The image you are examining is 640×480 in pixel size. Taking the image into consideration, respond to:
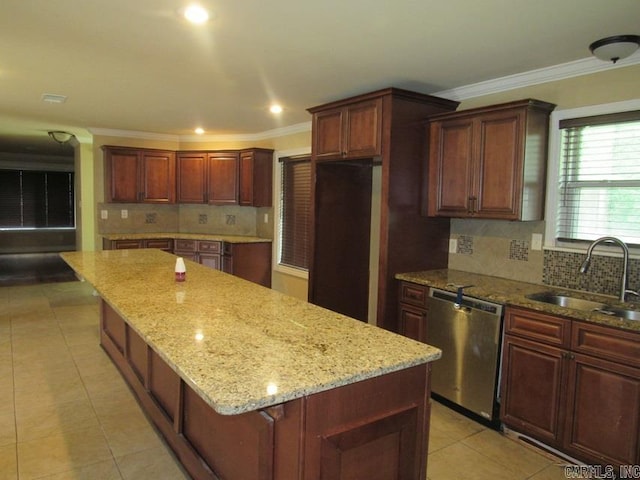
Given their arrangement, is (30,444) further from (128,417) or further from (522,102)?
(522,102)

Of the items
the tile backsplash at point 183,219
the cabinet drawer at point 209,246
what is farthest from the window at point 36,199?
the cabinet drawer at point 209,246

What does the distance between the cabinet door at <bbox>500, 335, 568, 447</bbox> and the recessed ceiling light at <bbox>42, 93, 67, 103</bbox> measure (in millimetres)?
4438

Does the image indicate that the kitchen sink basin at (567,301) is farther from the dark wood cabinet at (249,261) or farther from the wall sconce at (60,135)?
the wall sconce at (60,135)

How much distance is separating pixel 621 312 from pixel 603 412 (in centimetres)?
59

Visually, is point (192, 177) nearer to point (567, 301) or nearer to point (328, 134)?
point (328, 134)

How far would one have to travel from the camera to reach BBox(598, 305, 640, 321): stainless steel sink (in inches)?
96.3

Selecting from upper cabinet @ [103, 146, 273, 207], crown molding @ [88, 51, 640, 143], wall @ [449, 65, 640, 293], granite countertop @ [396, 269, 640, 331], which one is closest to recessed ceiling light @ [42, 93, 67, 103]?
upper cabinet @ [103, 146, 273, 207]

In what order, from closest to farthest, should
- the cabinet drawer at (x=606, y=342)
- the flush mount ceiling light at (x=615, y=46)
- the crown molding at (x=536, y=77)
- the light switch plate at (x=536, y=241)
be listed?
the cabinet drawer at (x=606, y=342) < the flush mount ceiling light at (x=615, y=46) < the crown molding at (x=536, y=77) < the light switch plate at (x=536, y=241)

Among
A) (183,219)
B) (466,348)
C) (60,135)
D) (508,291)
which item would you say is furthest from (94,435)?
(60,135)

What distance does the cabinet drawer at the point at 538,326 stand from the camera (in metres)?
2.41

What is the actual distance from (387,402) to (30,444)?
2212 mm

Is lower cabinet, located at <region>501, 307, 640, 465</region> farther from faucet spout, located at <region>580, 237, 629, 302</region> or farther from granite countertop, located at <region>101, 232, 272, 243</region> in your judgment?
granite countertop, located at <region>101, 232, 272, 243</region>

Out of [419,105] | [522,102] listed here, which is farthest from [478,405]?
[419,105]

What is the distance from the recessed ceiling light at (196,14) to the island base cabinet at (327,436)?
190 centimetres
